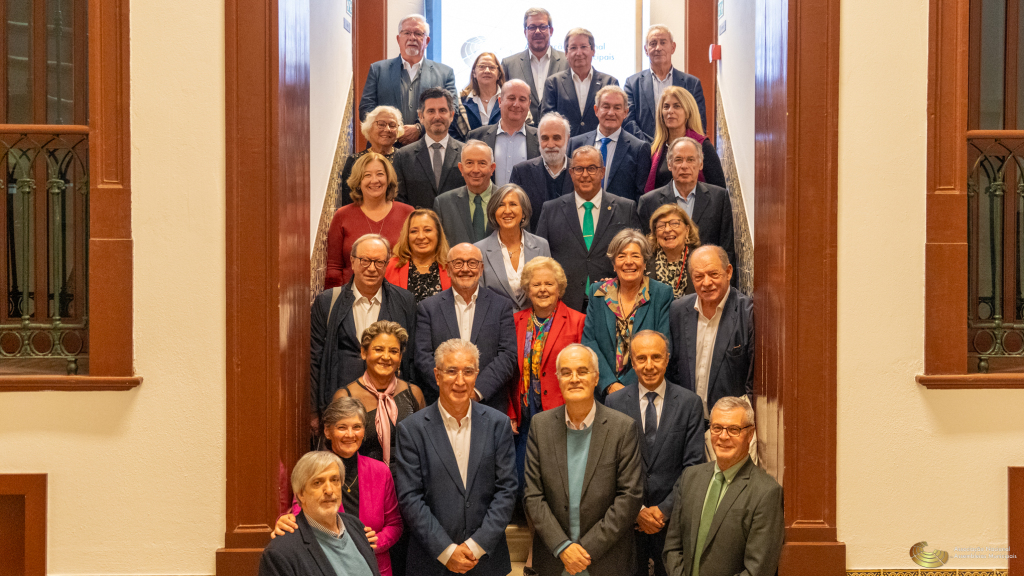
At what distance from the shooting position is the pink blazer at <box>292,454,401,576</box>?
14.6 feet

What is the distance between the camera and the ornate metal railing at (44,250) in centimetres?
484

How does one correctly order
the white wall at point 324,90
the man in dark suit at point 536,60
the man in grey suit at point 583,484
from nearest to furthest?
1. the man in grey suit at point 583,484
2. the white wall at point 324,90
3. the man in dark suit at point 536,60

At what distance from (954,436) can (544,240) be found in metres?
2.18

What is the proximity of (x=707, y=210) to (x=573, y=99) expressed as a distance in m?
1.60

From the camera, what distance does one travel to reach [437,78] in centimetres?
696

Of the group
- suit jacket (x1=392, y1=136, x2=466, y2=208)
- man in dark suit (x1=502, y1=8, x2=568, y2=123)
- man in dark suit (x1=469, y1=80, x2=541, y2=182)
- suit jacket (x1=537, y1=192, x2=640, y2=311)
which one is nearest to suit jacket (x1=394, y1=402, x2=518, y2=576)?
suit jacket (x1=537, y1=192, x2=640, y2=311)

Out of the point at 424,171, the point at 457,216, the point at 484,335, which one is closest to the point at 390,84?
the point at 424,171

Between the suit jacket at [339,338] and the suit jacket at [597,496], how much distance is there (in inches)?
36.8

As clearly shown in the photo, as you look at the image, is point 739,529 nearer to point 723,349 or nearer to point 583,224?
point 723,349

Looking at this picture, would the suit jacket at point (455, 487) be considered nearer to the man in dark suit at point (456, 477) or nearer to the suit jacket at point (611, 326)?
the man in dark suit at point (456, 477)

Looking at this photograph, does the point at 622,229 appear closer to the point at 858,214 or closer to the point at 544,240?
the point at 544,240

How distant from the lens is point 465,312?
16.6 ft

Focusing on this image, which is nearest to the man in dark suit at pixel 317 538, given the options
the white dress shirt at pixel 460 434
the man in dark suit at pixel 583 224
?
the white dress shirt at pixel 460 434

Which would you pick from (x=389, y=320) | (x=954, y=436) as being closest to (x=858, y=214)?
(x=954, y=436)
